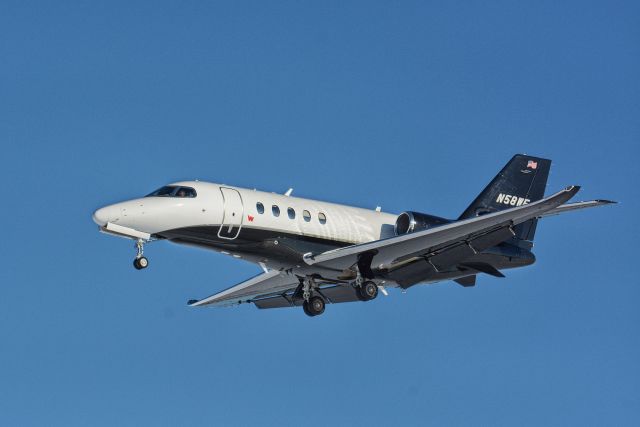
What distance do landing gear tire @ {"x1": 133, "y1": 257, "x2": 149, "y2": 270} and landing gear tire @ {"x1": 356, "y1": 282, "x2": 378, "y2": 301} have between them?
19.7ft

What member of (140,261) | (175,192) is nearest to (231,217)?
(175,192)

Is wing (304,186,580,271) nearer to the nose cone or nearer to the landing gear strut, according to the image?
the landing gear strut

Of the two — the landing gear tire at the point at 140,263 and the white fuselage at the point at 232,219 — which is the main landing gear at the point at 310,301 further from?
the landing gear tire at the point at 140,263

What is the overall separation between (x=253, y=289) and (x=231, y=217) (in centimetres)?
514

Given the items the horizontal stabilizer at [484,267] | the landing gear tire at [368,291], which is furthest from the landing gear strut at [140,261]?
the horizontal stabilizer at [484,267]

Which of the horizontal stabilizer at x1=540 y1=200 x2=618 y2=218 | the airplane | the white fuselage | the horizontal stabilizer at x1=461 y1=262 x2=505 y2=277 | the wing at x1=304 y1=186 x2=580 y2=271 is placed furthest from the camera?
the horizontal stabilizer at x1=461 y1=262 x2=505 y2=277

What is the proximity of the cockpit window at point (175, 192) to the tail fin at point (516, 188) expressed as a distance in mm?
8605

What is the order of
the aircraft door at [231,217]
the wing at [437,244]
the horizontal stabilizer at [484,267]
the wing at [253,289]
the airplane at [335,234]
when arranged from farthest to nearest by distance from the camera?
the wing at [253,289]
the horizontal stabilizer at [484,267]
the wing at [437,244]
the aircraft door at [231,217]
the airplane at [335,234]

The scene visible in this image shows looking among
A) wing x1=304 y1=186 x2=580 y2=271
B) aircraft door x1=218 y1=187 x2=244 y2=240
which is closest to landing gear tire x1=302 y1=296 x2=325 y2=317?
wing x1=304 y1=186 x2=580 y2=271

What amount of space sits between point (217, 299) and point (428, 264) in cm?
667

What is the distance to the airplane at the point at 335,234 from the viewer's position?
26.7 meters

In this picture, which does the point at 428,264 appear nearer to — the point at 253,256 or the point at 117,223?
the point at 253,256

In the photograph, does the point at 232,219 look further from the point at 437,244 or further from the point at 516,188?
the point at 516,188

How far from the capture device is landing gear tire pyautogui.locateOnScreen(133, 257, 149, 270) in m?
26.2
